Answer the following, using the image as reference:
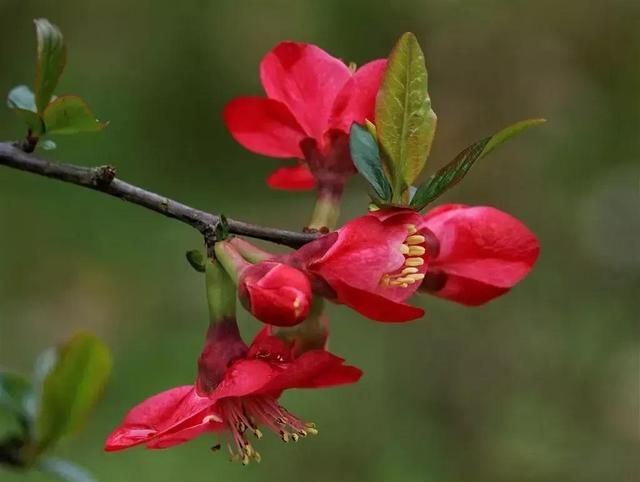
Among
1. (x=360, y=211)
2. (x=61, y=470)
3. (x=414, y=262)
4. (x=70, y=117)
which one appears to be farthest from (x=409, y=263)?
(x=360, y=211)

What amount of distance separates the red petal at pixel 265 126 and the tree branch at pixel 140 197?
104mm

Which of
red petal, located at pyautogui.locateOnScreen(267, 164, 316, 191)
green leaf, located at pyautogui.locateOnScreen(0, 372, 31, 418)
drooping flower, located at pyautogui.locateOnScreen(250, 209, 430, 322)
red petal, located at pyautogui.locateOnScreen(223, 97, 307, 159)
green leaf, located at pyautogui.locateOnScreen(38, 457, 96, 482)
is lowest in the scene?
green leaf, located at pyautogui.locateOnScreen(38, 457, 96, 482)

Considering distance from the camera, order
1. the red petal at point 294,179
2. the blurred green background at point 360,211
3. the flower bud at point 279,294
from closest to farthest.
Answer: the flower bud at point 279,294 < the red petal at point 294,179 < the blurred green background at point 360,211

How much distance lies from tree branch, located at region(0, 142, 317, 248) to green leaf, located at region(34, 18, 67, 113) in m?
0.04

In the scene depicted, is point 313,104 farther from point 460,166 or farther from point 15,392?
point 15,392

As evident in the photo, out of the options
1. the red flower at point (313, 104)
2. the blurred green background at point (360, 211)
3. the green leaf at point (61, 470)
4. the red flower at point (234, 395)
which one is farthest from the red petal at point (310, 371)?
the blurred green background at point (360, 211)

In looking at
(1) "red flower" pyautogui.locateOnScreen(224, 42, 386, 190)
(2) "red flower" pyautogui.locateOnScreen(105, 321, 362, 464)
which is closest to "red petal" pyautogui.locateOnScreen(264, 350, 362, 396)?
(2) "red flower" pyautogui.locateOnScreen(105, 321, 362, 464)

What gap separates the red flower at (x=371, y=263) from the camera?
521 mm

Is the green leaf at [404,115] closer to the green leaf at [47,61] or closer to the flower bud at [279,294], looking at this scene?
the flower bud at [279,294]

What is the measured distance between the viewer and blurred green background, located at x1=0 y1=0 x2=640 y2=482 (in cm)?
185

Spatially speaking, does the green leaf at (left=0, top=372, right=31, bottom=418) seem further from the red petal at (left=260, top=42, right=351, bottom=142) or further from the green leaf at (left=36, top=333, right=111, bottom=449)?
the red petal at (left=260, top=42, right=351, bottom=142)

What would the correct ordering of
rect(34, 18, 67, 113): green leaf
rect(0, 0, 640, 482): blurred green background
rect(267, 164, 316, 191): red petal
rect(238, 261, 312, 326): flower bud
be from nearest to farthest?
1. rect(238, 261, 312, 326): flower bud
2. rect(34, 18, 67, 113): green leaf
3. rect(267, 164, 316, 191): red petal
4. rect(0, 0, 640, 482): blurred green background

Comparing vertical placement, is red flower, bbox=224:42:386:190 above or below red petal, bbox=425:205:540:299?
above

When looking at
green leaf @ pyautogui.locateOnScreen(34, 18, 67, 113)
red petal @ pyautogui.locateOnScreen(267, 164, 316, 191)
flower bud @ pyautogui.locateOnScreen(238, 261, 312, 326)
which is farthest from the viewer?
red petal @ pyautogui.locateOnScreen(267, 164, 316, 191)
